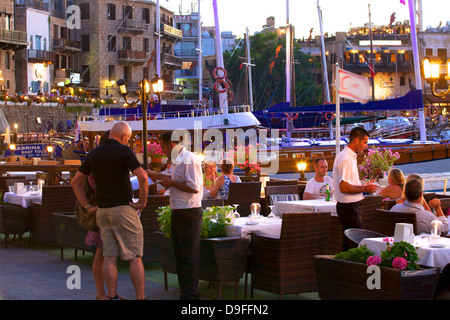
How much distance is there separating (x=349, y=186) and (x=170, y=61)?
68.5m

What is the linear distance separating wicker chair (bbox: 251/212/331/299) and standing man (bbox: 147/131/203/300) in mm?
633

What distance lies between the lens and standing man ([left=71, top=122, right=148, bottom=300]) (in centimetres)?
671

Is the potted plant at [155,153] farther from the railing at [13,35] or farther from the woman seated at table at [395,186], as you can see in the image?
the railing at [13,35]

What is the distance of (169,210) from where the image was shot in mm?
7477

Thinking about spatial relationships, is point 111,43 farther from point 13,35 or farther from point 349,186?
point 349,186

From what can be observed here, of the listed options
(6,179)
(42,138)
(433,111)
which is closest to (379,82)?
(433,111)

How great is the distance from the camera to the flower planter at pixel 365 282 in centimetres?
519

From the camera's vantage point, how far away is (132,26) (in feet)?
230

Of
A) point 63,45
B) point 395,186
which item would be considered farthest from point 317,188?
point 63,45

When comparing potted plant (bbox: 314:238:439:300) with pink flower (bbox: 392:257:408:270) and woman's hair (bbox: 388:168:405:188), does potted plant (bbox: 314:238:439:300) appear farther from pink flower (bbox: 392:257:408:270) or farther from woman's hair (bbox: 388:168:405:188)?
woman's hair (bbox: 388:168:405:188)

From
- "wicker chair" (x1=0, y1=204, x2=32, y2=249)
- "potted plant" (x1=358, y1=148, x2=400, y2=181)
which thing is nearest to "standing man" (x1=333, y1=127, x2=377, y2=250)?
"potted plant" (x1=358, y1=148, x2=400, y2=181)

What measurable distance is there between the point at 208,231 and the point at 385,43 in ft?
243

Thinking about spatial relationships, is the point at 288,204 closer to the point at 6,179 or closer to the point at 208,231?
the point at 208,231

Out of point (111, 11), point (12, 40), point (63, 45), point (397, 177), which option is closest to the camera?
point (397, 177)
